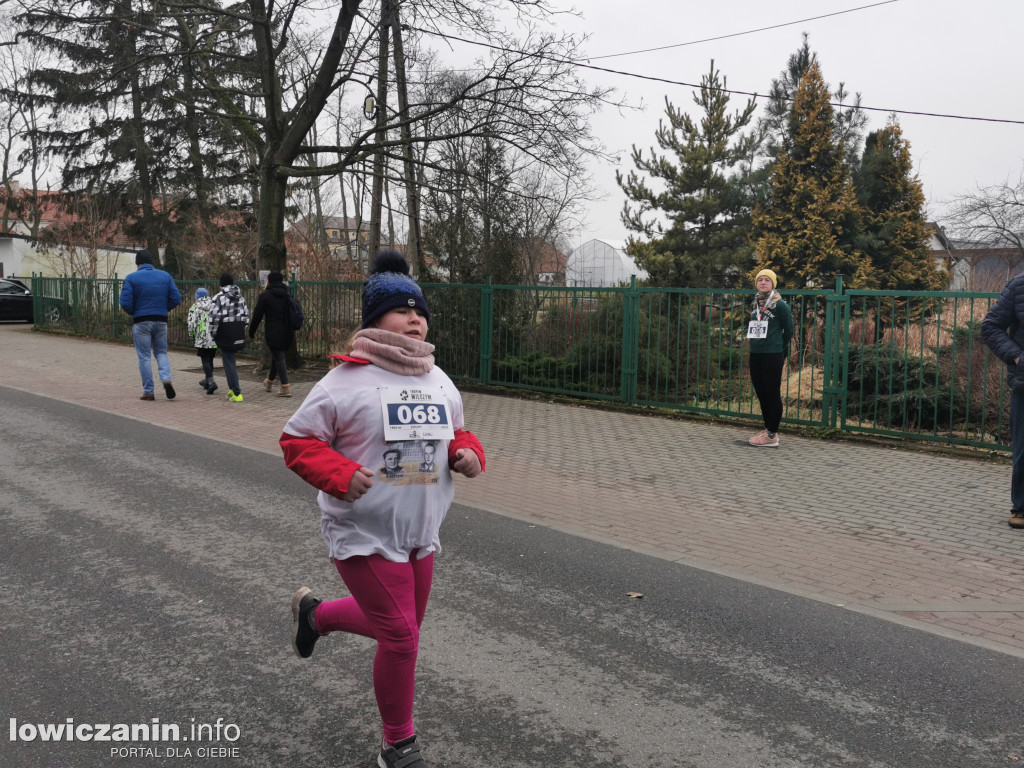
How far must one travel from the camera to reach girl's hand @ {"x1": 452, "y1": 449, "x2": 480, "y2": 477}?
2.96m

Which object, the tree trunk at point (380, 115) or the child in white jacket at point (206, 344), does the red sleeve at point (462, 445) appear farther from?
the tree trunk at point (380, 115)

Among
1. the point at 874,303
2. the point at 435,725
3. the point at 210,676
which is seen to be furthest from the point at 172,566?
the point at 874,303

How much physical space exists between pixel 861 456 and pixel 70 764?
314 inches

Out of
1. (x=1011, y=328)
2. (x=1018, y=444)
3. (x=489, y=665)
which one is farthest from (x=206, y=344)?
(x=1018, y=444)

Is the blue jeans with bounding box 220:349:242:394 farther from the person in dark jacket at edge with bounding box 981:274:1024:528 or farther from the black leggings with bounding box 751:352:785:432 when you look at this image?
the person in dark jacket at edge with bounding box 981:274:1024:528

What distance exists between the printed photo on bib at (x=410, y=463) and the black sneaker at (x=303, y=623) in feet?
2.65

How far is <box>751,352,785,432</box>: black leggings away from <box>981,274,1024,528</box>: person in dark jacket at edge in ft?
9.60

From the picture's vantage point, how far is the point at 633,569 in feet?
17.4

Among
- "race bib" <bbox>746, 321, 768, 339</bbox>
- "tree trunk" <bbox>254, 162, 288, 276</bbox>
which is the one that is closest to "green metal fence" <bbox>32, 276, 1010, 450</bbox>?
"race bib" <bbox>746, 321, 768, 339</bbox>

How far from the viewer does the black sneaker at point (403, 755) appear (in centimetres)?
285

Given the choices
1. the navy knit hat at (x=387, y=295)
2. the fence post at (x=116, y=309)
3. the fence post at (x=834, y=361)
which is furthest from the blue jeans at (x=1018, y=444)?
the fence post at (x=116, y=309)

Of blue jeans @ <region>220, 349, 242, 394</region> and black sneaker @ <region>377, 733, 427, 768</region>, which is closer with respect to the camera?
black sneaker @ <region>377, 733, 427, 768</region>

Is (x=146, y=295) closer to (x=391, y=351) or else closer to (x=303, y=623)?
(x=303, y=623)

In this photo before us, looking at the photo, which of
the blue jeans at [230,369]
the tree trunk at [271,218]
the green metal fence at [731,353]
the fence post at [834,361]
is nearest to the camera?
the green metal fence at [731,353]
